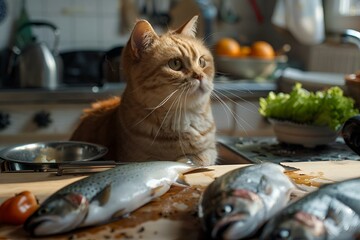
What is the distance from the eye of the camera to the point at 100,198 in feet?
2.30

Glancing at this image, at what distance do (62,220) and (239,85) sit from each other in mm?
1955

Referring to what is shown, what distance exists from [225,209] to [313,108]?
852mm

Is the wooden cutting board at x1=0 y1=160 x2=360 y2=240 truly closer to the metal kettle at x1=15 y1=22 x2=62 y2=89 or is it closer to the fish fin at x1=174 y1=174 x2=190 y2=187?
the fish fin at x1=174 y1=174 x2=190 y2=187

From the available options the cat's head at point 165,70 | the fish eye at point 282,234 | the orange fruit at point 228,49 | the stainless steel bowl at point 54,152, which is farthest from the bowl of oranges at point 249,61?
Answer: the fish eye at point 282,234

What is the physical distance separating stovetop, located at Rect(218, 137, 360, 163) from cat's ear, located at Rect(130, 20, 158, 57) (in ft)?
1.25

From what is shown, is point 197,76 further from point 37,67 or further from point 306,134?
point 37,67

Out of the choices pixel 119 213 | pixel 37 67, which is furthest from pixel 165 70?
pixel 37 67

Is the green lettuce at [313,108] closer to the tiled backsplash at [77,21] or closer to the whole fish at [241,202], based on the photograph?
the whole fish at [241,202]

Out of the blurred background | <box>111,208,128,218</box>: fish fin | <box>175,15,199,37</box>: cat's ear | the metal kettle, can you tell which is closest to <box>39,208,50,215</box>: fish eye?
<box>111,208,128,218</box>: fish fin

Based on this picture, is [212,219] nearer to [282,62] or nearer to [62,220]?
[62,220]

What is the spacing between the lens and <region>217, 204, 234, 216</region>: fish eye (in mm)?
616

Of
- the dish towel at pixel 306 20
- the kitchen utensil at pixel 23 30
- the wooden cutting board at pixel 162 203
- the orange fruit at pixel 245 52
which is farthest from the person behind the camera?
the kitchen utensil at pixel 23 30

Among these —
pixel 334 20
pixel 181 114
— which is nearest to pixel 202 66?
pixel 181 114

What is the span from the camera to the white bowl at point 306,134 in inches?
54.3
